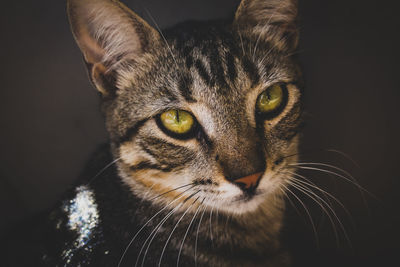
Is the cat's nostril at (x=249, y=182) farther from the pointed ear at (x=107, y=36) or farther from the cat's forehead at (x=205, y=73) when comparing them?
the pointed ear at (x=107, y=36)

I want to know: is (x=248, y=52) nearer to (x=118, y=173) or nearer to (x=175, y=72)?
(x=175, y=72)

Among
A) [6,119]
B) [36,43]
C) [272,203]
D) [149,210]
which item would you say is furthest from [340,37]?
[6,119]

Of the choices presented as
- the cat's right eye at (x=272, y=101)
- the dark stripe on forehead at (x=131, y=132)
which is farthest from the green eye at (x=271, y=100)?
the dark stripe on forehead at (x=131, y=132)

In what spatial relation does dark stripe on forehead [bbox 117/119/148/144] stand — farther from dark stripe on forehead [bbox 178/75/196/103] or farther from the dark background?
the dark background

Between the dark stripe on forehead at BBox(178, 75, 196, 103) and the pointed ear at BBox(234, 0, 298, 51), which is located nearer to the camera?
the dark stripe on forehead at BBox(178, 75, 196, 103)

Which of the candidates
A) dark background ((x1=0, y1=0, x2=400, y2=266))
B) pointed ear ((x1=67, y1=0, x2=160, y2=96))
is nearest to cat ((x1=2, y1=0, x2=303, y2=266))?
pointed ear ((x1=67, y1=0, x2=160, y2=96))

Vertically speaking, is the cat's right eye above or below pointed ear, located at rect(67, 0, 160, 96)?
below

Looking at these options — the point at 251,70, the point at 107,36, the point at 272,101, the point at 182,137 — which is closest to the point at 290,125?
the point at 272,101

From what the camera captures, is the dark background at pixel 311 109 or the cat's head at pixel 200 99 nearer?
the cat's head at pixel 200 99
